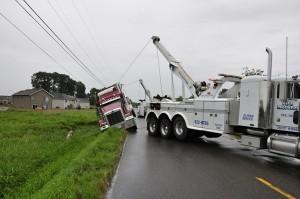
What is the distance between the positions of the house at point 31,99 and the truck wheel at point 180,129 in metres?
87.6

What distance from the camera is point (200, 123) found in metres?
14.4

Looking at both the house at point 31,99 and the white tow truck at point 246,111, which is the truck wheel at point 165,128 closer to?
the white tow truck at point 246,111

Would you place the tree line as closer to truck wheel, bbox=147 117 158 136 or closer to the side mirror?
truck wheel, bbox=147 117 158 136

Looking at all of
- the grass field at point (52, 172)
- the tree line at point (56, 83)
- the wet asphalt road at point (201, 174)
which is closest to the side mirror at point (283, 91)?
the wet asphalt road at point (201, 174)

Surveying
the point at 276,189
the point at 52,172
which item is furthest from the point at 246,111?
the point at 52,172

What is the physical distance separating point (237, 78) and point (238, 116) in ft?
6.36

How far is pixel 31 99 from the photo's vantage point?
320 feet

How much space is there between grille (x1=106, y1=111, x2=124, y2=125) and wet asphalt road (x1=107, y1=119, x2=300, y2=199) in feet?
26.1

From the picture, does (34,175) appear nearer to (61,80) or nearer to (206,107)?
(206,107)

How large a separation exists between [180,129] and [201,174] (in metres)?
7.45

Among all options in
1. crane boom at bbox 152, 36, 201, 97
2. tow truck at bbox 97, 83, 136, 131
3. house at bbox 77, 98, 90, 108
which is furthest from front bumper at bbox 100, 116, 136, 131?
house at bbox 77, 98, 90, 108

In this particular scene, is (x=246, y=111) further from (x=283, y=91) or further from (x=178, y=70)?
(x=178, y=70)

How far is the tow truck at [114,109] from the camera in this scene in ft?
68.9

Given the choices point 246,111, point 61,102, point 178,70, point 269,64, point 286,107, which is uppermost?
point 178,70
